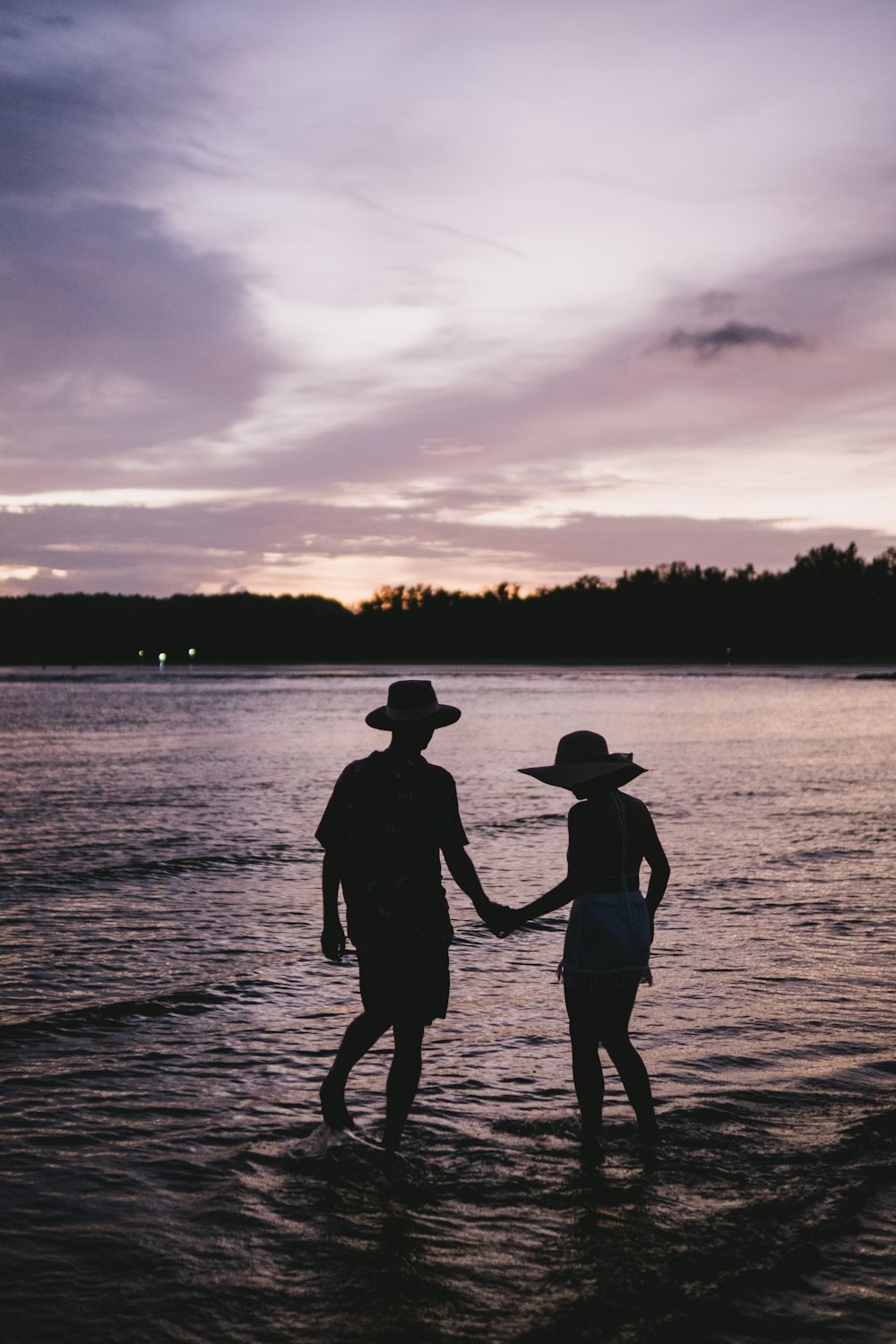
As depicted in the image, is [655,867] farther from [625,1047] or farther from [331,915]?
[331,915]

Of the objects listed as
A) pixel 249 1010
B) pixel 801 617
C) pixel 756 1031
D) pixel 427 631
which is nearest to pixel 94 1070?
pixel 249 1010

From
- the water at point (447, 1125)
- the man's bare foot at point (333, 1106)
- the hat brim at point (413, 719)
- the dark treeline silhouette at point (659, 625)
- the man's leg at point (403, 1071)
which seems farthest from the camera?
the dark treeline silhouette at point (659, 625)

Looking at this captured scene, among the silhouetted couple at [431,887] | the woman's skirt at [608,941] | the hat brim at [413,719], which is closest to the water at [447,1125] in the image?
the silhouetted couple at [431,887]

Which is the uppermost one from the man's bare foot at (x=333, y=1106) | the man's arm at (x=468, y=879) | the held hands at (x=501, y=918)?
the man's arm at (x=468, y=879)

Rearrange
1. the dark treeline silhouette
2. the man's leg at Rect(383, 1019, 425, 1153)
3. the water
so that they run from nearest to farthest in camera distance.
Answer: the water < the man's leg at Rect(383, 1019, 425, 1153) < the dark treeline silhouette

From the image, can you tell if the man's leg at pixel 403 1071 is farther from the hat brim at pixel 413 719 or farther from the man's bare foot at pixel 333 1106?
the hat brim at pixel 413 719

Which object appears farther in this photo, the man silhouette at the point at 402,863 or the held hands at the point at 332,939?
the held hands at the point at 332,939

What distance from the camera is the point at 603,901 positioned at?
4832mm

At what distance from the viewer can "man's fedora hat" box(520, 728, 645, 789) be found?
15.7ft

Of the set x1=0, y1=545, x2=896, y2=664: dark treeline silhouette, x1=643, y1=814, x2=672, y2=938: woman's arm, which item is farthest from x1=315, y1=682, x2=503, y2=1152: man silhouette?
x1=0, y1=545, x2=896, y2=664: dark treeline silhouette

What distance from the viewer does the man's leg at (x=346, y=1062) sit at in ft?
16.1

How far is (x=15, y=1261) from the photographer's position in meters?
4.18

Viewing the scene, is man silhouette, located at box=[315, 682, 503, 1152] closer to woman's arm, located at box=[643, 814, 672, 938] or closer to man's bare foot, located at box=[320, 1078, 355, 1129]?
man's bare foot, located at box=[320, 1078, 355, 1129]

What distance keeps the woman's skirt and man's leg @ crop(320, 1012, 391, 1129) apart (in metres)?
0.85
